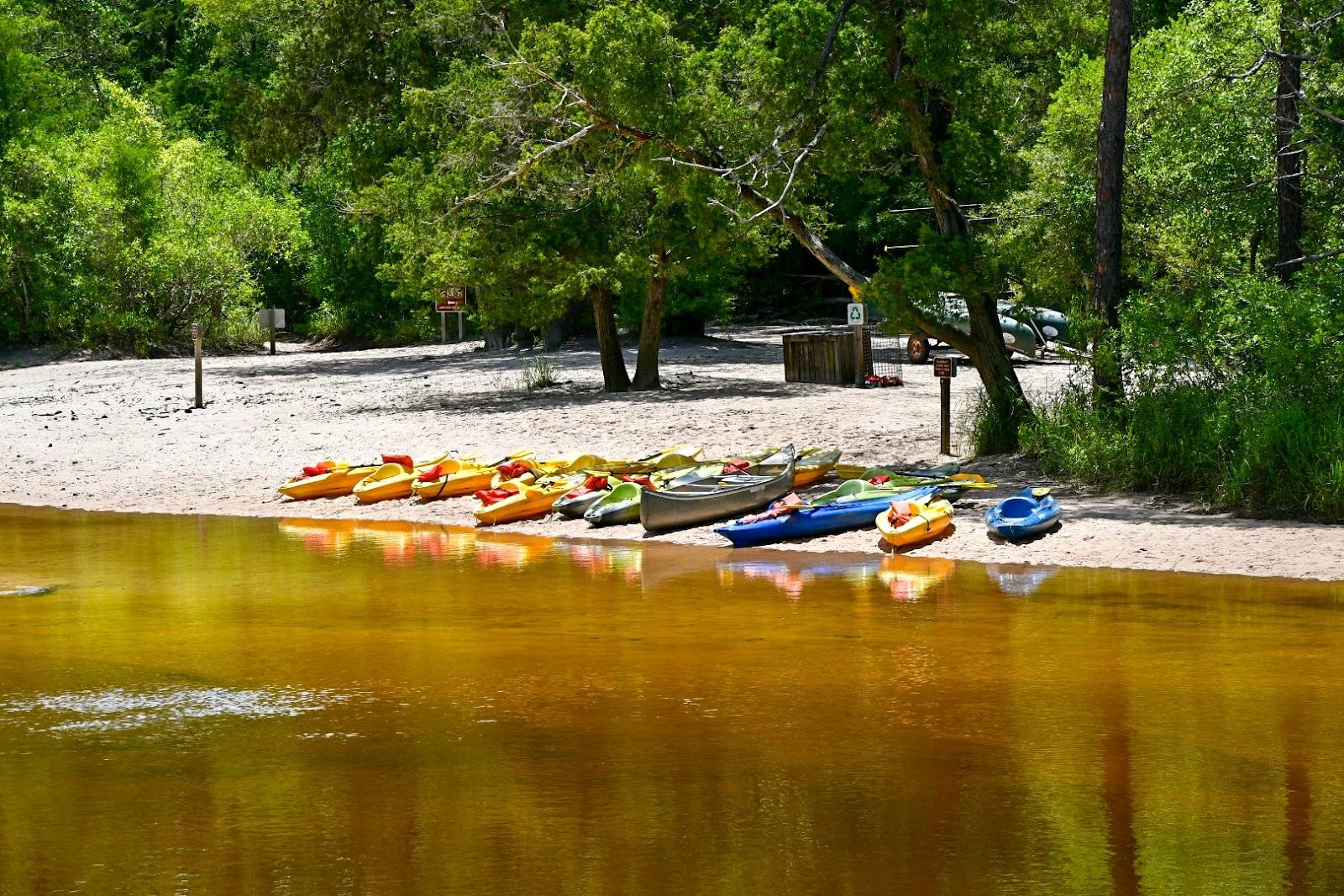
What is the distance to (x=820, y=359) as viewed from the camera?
95.5 feet

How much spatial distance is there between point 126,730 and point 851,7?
13087 mm

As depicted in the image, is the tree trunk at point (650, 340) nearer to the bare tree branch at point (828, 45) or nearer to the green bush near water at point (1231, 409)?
the bare tree branch at point (828, 45)

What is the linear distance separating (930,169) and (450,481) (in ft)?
22.1

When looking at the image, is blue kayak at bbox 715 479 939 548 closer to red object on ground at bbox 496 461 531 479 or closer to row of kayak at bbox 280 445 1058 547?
row of kayak at bbox 280 445 1058 547

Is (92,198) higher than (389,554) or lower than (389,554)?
higher

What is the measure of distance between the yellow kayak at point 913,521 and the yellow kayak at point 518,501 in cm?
401

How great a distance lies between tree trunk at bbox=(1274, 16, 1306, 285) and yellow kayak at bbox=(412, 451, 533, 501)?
9317 millimetres

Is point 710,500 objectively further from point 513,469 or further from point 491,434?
point 491,434

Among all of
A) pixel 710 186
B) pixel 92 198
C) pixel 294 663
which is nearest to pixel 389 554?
pixel 294 663

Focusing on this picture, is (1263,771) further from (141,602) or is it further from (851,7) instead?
(851,7)

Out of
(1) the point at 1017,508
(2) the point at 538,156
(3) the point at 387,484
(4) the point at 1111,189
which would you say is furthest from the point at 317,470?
(4) the point at 1111,189

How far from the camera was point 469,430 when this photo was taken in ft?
79.2

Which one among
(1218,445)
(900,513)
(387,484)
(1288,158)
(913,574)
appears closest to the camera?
(913,574)

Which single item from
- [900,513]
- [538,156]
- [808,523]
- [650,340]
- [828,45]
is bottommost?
[808,523]
